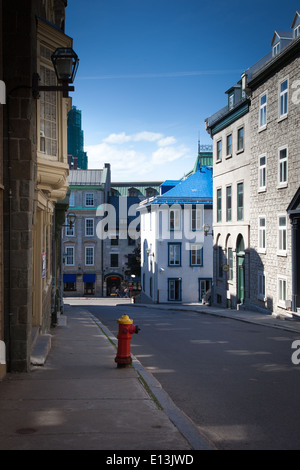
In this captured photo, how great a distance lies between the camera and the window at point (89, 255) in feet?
193

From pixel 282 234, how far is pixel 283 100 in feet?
20.2

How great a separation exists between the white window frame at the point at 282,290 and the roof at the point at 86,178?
38691 millimetres

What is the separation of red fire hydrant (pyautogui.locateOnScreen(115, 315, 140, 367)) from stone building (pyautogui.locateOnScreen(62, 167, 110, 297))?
162 ft

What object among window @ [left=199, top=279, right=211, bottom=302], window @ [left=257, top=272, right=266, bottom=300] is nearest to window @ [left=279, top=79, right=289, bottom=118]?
window @ [left=257, top=272, right=266, bottom=300]

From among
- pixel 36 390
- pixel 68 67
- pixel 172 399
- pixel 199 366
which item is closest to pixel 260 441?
pixel 172 399

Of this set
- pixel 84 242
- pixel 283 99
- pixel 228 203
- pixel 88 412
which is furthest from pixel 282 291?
pixel 84 242

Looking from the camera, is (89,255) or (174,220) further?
(89,255)

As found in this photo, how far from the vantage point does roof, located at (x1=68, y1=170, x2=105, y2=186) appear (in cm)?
5917

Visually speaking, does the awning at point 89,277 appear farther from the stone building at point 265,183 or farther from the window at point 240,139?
the window at point 240,139

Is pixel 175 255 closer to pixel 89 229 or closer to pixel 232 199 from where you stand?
pixel 232 199

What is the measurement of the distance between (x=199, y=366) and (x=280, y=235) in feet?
45.2

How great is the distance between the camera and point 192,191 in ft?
143

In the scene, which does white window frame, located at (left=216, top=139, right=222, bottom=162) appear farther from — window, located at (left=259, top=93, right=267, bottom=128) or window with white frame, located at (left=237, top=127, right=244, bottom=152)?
window, located at (left=259, top=93, right=267, bottom=128)

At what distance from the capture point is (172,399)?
26.0ft
